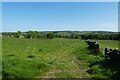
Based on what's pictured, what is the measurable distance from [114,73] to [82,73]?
2.35m

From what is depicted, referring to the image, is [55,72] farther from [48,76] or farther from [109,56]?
[109,56]

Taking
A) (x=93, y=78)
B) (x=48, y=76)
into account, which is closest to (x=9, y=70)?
(x=48, y=76)

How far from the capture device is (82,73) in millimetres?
19484

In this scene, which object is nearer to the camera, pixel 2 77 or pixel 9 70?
pixel 2 77

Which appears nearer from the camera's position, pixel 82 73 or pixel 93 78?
pixel 93 78

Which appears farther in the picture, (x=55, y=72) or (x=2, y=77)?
(x=55, y=72)

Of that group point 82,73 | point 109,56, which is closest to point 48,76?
point 82,73

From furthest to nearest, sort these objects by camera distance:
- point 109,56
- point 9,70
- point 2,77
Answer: point 109,56
point 9,70
point 2,77

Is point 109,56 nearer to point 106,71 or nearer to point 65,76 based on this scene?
point 106,71

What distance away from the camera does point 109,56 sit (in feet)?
82.0

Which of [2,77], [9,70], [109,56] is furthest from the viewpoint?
[109,56]

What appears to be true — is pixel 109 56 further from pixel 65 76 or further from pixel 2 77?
pixel 2 77

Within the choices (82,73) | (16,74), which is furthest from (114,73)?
(16,74)

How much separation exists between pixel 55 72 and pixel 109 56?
7.00m
